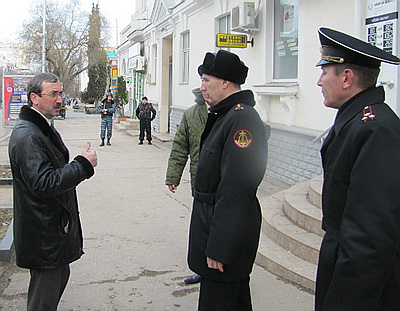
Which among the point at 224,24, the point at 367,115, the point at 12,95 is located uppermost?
the point at 224,24

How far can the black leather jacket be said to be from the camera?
2.90 m

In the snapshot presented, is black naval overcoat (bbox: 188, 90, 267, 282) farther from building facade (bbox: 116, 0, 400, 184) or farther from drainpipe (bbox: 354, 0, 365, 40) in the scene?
drainpipe (bbox: 354, 0, 365, 40)

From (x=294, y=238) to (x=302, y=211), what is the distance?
20.6 inches

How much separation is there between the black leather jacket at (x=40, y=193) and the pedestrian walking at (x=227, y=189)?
2.75ft

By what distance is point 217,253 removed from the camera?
261cm

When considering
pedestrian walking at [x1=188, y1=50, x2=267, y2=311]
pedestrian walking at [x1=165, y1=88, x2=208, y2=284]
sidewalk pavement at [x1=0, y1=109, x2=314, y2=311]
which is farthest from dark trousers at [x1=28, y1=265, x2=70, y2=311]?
pedestrian walking at [x1=165, y1=88, x2=208, y2=284]

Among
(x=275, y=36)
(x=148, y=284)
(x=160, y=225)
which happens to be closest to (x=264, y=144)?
(x=148, y=284)

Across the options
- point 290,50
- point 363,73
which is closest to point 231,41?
point 290,50

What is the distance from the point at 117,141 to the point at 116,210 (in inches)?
443

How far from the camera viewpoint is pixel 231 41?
9.80 meters

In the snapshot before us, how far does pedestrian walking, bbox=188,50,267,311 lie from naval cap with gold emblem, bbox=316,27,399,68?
75cm

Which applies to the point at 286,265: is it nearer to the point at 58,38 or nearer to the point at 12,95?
the point at 12,95

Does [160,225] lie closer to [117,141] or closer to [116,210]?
[116,210]

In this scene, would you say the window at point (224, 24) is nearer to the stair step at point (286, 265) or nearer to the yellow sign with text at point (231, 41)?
the yellow sign with text at point (231, 41)
